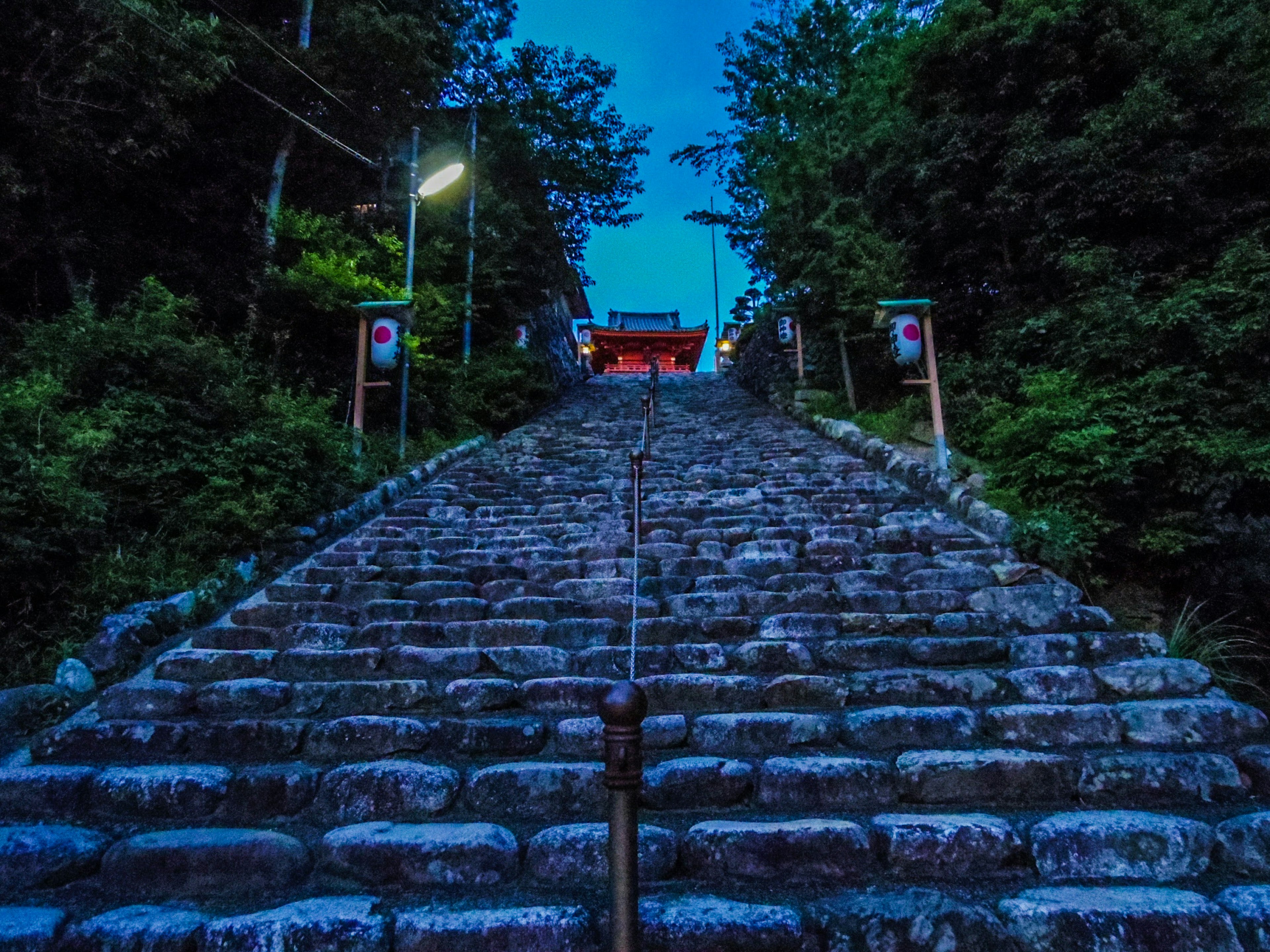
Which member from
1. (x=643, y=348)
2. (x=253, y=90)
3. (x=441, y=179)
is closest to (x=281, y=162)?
(x=253, y=90)

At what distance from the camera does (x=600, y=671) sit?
9.93 ft

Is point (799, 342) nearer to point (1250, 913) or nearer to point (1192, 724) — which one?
point (1192, 724)

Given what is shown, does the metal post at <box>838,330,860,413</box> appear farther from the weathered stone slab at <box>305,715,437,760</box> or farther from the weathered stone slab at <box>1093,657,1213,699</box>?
the weathered stone slab at <box>305,715,437,760</box>

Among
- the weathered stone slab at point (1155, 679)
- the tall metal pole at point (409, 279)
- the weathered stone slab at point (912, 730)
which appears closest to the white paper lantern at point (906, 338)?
the weathered stone slab at point (1155, 679)

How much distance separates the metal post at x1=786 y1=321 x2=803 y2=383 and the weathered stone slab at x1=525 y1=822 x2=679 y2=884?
990 centimetres

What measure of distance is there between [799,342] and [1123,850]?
9.87 m

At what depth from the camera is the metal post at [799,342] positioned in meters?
11.1

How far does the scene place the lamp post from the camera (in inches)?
256

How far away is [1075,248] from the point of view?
24.6ft

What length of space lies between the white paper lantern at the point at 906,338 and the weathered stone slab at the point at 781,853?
524 centimetres

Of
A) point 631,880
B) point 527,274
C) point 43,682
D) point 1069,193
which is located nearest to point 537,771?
point 631,880

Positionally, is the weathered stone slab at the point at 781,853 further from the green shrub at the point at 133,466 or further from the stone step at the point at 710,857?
the green shrub at the point at 133,466

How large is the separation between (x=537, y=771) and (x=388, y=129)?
11.8 metres

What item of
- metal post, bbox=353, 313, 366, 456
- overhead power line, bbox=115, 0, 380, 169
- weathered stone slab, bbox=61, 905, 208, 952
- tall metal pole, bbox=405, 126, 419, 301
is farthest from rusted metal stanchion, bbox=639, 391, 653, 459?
overhead power line, bbox=115, 0, 380, 169
